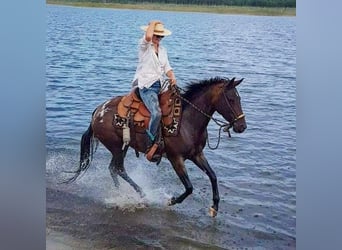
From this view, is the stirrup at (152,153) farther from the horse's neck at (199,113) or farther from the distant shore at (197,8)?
the distant shore at (197,8)

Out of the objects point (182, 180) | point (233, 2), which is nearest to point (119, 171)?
point (182, 180)

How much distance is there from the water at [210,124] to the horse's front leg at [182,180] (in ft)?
0.07

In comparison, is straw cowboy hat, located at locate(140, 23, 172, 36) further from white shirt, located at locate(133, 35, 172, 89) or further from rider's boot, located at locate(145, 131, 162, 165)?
rider's boot, located at locate(145, 131, 162, 165)

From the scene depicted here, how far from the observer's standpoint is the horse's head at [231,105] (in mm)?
2617

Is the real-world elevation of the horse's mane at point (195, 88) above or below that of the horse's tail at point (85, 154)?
above

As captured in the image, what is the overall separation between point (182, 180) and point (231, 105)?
413mm

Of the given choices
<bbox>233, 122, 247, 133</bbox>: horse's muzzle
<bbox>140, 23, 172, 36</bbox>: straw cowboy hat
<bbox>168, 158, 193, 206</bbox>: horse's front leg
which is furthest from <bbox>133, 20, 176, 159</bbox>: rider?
<bbox>233, 122, 247, 133</bbox>: horse's muzzle

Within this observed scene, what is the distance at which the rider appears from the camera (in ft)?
8.54

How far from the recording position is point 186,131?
263cm

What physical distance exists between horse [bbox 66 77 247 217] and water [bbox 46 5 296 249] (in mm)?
29

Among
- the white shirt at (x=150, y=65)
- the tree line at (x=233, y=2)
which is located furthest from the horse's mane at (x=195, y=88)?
the tree line at (x=233, y=2)

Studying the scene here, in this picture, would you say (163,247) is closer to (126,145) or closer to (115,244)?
(115,244)

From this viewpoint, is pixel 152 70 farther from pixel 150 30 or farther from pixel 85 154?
pixel 85 154
